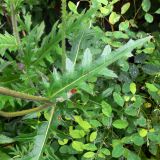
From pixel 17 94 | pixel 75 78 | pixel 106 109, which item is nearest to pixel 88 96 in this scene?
pixel 106 109

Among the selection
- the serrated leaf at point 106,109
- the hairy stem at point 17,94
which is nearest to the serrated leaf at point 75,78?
the hairy stem at point 17,94

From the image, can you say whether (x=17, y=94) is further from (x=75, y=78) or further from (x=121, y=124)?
(x=121, y=124)

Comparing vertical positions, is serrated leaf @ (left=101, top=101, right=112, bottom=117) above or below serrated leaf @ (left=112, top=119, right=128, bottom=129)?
above

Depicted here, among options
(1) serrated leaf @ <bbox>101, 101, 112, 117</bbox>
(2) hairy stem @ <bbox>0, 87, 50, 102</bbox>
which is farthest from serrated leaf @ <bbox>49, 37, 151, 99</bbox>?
(1) serrated leaf @ <bbox>101, 101, 112, 117</bbox>

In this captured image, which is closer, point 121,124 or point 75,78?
point 75,78

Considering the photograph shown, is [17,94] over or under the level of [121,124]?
over

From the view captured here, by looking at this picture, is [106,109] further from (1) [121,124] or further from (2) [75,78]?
(2) [75,78]

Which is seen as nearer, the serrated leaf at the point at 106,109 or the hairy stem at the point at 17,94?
the hairy stem at the point at 17,94

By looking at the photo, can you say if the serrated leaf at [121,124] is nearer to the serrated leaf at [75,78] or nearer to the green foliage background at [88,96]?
the green foliage background at [88,96]

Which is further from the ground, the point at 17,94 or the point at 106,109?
the point at 17,94

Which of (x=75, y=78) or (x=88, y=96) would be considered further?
(x=88, y=96)

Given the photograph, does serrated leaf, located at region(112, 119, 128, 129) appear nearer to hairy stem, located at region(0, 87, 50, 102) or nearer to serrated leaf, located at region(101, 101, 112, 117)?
serrated leaf, located at region(101, 101, 112, 117)

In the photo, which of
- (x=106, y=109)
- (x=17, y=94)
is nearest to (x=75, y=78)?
(x=17, y=94)

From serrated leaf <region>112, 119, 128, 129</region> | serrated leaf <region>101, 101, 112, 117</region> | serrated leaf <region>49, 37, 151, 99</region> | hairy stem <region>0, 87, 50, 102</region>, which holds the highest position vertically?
hairy stem <region>0, 87, 50, 102</region>
